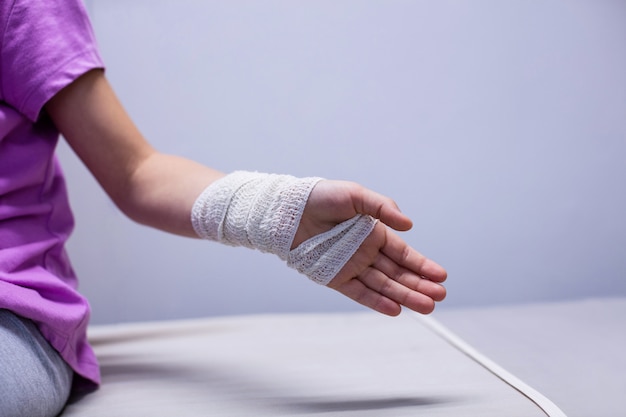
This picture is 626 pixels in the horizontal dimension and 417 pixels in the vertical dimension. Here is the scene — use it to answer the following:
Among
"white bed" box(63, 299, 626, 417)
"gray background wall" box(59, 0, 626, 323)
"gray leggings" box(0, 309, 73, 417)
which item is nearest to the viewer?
"gray leggings" box(0, 309, 73, 417)

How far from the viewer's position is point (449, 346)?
3.42 ft

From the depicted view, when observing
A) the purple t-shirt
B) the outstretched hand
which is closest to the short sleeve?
the purple t-shirt

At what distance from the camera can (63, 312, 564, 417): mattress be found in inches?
28.6

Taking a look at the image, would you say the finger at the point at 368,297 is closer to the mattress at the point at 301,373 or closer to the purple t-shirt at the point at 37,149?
the mattress at the point at 301,373

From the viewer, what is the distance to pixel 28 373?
67cm

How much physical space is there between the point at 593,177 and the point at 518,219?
22 centimetres

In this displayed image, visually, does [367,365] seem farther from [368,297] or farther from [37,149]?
[37,149]

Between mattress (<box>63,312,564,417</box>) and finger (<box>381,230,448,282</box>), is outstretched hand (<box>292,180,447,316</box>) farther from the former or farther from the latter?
mattress (<box>63,312,564,417</box>)

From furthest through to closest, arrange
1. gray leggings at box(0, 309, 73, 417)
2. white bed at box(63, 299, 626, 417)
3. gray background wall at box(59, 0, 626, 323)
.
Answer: gray background wall at box(59, 0, 626, 323)
white bed at box(63, 299, 626, 417)
gray leggings at box(0, 309, 73, 417)

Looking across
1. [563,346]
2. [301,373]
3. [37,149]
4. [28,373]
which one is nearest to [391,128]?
[563,346]

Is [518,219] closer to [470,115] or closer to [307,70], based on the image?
[470,115]

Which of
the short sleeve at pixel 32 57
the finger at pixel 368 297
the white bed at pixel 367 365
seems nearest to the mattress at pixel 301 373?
the white bed at pixel 367 365

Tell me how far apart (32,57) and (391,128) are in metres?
0.92

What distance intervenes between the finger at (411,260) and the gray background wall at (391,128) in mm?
796
